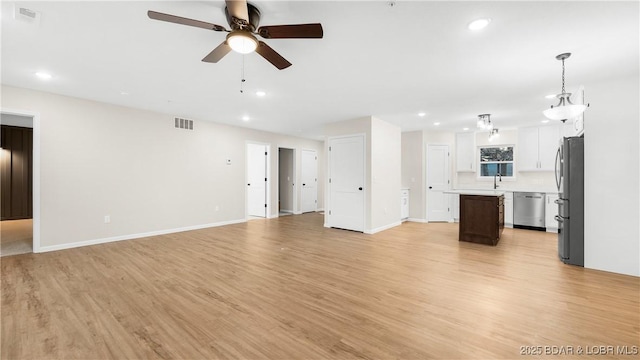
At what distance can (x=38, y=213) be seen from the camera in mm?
4250

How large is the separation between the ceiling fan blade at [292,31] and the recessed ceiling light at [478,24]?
1.41 metres

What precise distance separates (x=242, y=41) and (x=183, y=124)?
480cm

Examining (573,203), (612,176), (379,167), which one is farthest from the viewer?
(379,167)

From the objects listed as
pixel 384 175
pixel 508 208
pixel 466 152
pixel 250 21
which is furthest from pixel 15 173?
pixel 508 208

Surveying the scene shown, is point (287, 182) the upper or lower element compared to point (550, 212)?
upper

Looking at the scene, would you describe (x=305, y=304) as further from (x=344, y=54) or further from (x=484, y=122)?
(x=484, y=122)

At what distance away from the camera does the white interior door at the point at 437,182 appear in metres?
7.53

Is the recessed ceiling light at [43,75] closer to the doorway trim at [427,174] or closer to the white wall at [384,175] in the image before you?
the white wall at [384,175]

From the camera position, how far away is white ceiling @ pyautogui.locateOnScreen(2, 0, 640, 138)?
218 cm

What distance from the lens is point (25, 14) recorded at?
2.22 meters

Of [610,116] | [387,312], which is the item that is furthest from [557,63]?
[387,312]

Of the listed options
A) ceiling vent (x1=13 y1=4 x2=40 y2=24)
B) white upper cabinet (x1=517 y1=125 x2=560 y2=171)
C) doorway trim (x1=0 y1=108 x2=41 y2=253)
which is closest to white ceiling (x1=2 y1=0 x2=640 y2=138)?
ceiling vent (x1=13 y1=4 x2=40 y2=24)

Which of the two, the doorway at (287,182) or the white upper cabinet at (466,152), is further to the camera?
the doorway at (287,182)

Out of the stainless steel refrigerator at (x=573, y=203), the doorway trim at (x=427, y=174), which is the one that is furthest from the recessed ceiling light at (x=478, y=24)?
the doorway trim at (x=427, y=174)
